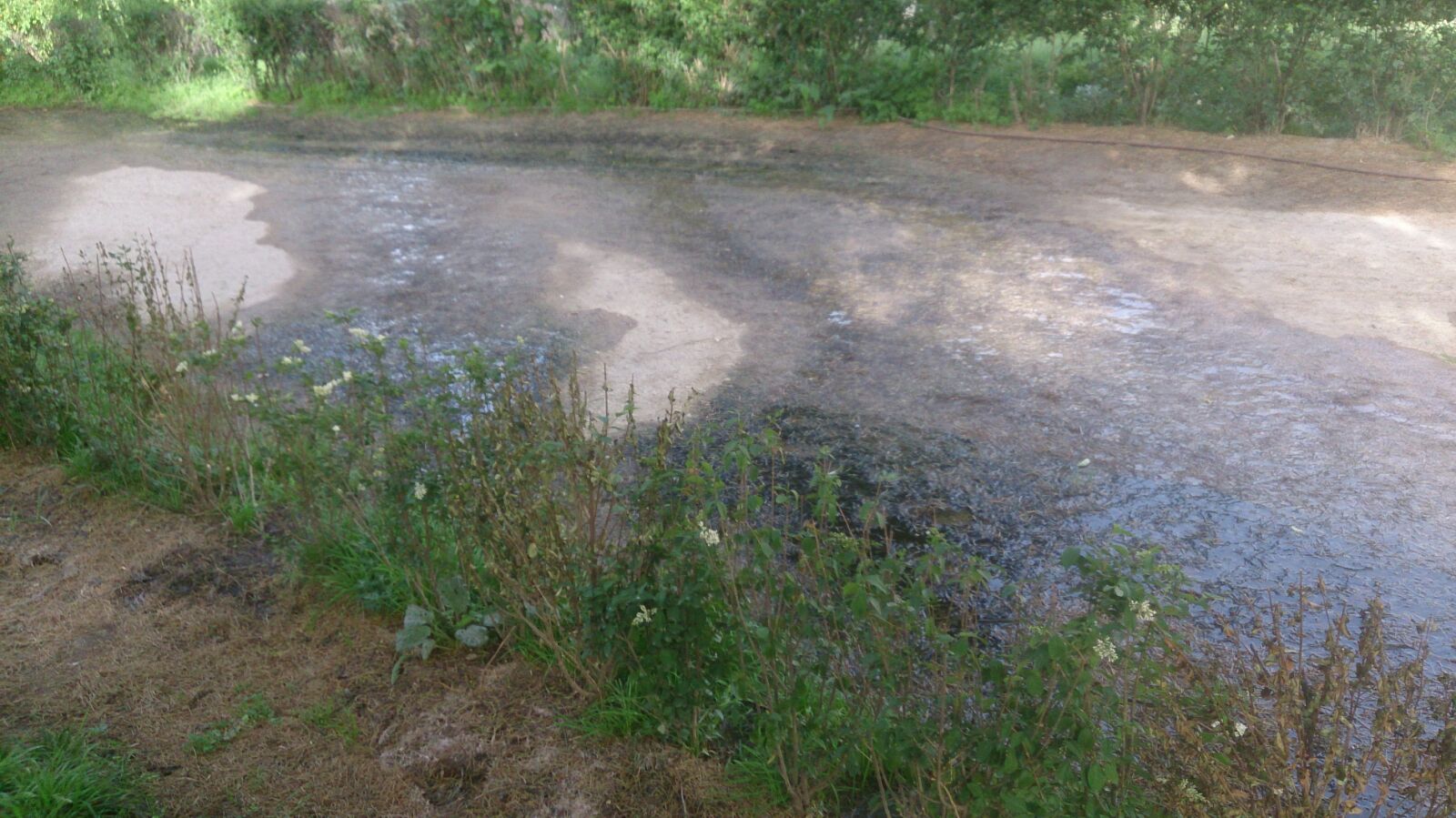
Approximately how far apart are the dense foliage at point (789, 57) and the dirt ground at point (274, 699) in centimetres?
987

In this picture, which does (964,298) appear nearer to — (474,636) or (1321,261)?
(1321,261)

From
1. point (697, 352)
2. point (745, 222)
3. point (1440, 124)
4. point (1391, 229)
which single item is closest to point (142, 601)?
point (697, 352)

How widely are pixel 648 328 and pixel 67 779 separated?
457 centimetres

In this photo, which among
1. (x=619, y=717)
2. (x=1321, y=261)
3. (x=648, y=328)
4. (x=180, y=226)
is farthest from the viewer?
(x=180, y=226)

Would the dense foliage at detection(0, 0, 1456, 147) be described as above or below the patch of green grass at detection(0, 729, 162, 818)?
above

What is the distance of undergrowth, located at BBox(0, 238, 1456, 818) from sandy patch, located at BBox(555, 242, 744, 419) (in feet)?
4.83

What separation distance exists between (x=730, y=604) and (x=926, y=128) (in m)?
9.94

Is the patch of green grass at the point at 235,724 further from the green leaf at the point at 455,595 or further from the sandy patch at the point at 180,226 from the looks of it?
the sandy patch at the point at 180,226

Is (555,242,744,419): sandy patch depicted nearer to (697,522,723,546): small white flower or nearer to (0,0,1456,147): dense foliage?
(697,522,723,546): small white flower

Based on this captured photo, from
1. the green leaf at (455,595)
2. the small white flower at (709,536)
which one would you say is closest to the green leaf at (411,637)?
the green leaf at (455,595)

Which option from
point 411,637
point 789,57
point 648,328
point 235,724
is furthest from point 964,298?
point 789,57

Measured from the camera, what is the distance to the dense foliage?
34.6 ft

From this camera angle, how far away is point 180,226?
9672 mm

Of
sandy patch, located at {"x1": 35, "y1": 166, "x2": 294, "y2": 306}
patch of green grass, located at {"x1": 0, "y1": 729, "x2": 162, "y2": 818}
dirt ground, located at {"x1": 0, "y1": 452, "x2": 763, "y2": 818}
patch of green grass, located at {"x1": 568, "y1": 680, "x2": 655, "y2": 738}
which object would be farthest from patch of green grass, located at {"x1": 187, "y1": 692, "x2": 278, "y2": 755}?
sandy patch, located at {"x1": 35, "y1": 166, "x2": 294, "y2": 306}
